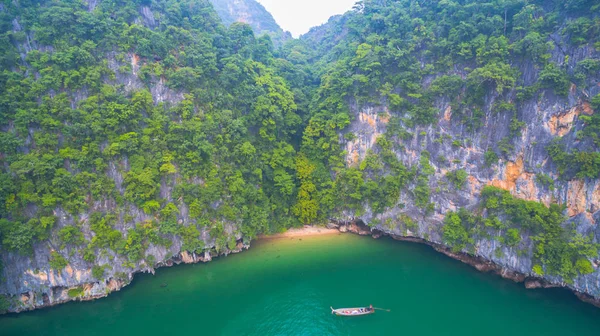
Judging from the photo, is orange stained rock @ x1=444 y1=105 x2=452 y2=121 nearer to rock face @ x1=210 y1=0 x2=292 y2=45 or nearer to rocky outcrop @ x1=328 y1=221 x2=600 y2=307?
rocky outcrop @ x1=328 y1=221 x2=600 y2=307

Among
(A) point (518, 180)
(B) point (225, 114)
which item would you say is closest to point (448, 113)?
(A) point (518, 180)

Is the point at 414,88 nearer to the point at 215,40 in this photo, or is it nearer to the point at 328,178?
the point at 328,178

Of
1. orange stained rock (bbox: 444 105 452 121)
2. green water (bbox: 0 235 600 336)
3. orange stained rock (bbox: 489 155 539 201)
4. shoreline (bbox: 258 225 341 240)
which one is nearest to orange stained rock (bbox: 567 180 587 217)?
orange stained rock (bbox: 489 155 539 201)

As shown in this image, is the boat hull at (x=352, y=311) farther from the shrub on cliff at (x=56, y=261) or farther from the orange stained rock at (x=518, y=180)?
the shrub on cliff at (x=56, y=261)

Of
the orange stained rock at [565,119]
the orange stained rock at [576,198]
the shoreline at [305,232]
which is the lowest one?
the shoreline at [305,232]

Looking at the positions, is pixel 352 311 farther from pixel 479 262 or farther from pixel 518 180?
pixel 518 180

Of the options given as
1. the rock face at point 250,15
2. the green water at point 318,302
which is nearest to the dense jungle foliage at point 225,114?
the green water at point 318,302
